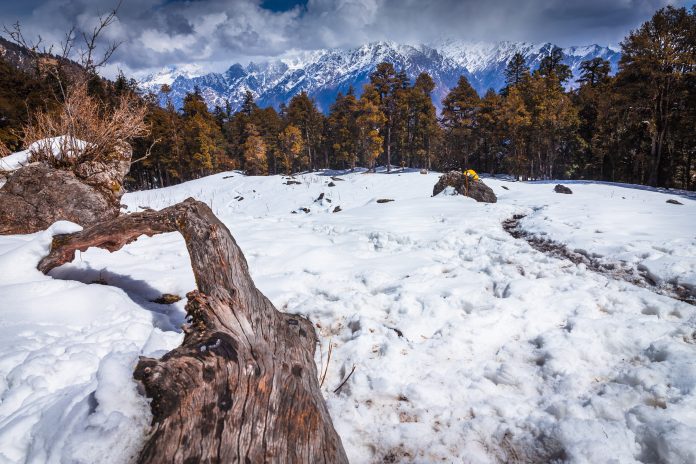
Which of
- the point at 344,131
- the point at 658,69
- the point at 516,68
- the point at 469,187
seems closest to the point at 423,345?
the point at 469,187

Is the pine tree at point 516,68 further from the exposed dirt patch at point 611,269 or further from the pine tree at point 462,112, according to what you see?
the exposed dirt patch at point 611,269

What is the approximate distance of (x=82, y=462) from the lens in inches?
50.5

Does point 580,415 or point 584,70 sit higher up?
point 584,70

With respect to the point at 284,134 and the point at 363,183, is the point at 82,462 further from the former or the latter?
the point at 284,134

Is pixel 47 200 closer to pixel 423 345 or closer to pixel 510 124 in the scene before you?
pixel 423 345

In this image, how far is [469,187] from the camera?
10.8 meters

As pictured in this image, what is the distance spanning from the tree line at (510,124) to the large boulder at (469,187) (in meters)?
16.0

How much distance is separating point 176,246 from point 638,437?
18.3 feet

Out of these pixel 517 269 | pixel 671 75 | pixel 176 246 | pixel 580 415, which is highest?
pixel 671 75

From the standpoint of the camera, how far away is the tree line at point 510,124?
18903mm

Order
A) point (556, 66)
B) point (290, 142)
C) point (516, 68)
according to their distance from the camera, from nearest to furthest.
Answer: point (556, 66) → point (516, 68) → point (290, 142)

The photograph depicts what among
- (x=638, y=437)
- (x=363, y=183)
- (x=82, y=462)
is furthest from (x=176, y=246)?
(x=363, y=183)

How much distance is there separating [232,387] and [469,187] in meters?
10.6

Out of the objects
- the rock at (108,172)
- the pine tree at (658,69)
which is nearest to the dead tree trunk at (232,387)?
the rock at (108,172)
